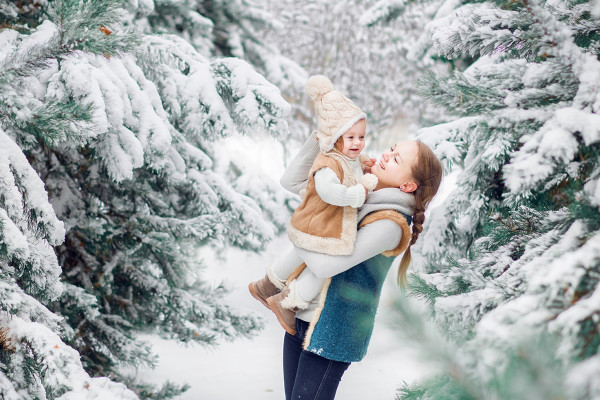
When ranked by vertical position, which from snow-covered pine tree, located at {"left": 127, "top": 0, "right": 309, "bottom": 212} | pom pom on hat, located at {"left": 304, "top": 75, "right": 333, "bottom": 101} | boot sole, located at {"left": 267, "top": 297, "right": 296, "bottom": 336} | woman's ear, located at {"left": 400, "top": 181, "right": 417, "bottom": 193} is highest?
pom pom on hat, located at {"left": 304, "top": 75, "right": 333, "bottom": 101}

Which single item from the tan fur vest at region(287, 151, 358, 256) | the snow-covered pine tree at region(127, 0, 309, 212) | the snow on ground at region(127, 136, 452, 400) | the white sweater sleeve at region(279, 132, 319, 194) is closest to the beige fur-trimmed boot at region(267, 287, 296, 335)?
the tan fur vest at region(287, 151, 358, 256)

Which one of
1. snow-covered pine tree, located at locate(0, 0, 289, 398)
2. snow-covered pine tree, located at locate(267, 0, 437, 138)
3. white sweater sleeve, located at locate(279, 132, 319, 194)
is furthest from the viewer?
snow-covered pine tree, located at locate(267, 0, 437, 138)

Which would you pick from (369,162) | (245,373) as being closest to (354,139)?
(369,162)

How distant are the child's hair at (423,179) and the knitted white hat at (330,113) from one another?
27 cm

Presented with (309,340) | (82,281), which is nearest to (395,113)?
(82,281)

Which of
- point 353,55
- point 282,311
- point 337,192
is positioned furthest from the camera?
point 353,55

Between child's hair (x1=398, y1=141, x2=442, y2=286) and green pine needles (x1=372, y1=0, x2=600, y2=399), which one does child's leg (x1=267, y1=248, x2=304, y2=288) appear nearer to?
child's hair (x1=398, y1=141, x2=442, y2=286)

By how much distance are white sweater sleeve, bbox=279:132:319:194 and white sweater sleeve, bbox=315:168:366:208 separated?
32 centimetres

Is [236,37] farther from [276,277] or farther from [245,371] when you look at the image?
[276,277]

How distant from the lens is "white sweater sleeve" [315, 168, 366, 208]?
1.84 metres

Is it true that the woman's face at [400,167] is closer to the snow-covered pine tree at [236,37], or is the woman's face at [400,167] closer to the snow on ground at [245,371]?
the snow on ground at [245,371]

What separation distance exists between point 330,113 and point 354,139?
0.14m

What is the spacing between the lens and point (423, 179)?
198 cm

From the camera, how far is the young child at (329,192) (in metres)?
1.87
